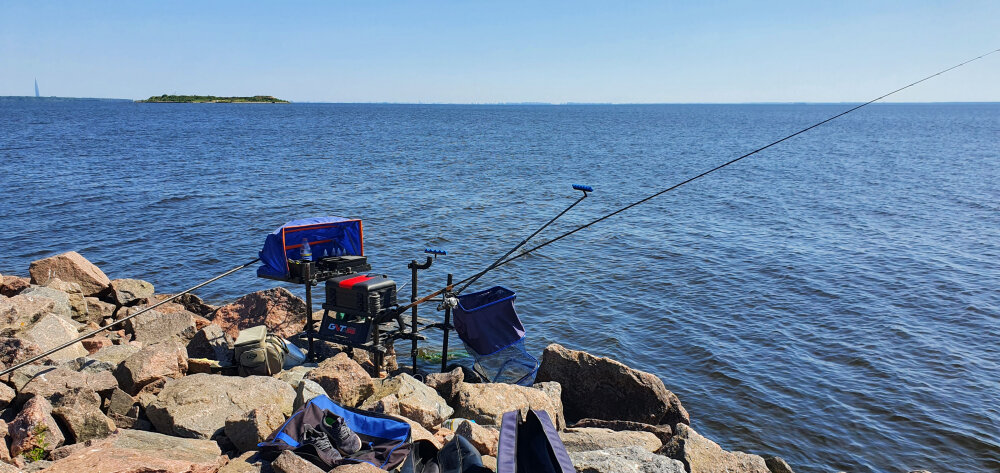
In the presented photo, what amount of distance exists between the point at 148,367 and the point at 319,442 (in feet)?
11.5

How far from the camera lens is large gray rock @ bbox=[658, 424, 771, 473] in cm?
694

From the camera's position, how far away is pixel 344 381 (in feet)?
25.8

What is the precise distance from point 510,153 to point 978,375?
151ft

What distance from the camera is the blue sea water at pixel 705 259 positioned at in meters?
11.0

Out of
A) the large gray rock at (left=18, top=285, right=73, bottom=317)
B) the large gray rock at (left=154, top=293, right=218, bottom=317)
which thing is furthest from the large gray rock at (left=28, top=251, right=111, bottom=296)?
the large gray rock at (left=18, top=285, right=73, bottom=317)

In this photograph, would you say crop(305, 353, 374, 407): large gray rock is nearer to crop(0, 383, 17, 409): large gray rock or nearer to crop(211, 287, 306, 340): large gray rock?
crop(0, 383, 17, 409): large gray rock

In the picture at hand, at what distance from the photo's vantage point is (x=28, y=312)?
10477 millimetres

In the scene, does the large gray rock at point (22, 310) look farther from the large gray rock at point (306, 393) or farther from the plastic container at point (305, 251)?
the large gray rock at point (306, 393)

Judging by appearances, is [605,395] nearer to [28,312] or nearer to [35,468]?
[35,468]

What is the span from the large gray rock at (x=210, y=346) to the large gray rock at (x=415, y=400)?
9.86ft

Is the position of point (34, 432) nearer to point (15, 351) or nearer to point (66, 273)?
point (15, 351)

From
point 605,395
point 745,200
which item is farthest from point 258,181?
point 605,395

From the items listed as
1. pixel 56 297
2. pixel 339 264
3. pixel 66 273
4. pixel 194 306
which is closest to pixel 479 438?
pixel 339 264

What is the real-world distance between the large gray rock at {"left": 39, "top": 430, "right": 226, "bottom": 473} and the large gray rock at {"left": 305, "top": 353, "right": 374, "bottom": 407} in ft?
4.83
